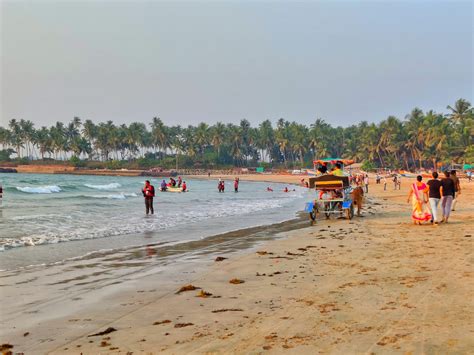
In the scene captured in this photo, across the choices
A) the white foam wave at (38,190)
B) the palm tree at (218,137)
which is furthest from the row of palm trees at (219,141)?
the white foam wave at (38,190)

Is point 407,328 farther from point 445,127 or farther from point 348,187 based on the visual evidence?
point 445,127

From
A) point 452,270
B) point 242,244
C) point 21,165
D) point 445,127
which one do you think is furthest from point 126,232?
point 21,165

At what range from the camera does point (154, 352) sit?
191 inches

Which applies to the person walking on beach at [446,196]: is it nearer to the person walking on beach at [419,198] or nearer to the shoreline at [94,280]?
the person walking on beach at [419,198]

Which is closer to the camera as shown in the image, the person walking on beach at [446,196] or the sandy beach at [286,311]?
the sandy beach at [286,311]

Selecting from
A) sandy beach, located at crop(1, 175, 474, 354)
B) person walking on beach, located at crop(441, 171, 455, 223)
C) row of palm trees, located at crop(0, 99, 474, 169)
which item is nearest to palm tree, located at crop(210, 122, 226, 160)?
row of palm trees, located at crop(0, 99, 474, 169)

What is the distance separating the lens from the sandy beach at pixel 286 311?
4.98m

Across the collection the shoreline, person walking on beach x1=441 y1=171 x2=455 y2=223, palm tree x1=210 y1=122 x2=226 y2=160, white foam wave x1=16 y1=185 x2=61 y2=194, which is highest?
palm tree x1=210 y1=122 x2=226 y2=160

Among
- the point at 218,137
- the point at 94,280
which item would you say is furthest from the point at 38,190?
the point at 218,137

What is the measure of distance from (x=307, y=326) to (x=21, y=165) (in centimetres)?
17093

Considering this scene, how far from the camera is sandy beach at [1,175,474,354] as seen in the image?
196 inches

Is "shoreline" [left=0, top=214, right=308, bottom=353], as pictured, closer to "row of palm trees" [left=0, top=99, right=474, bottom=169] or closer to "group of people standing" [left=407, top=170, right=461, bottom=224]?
"group of people standing" [left=407, top=170, right=461, bottom=224]

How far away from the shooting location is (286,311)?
617 cm

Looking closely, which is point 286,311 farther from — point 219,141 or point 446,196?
point 219,141
